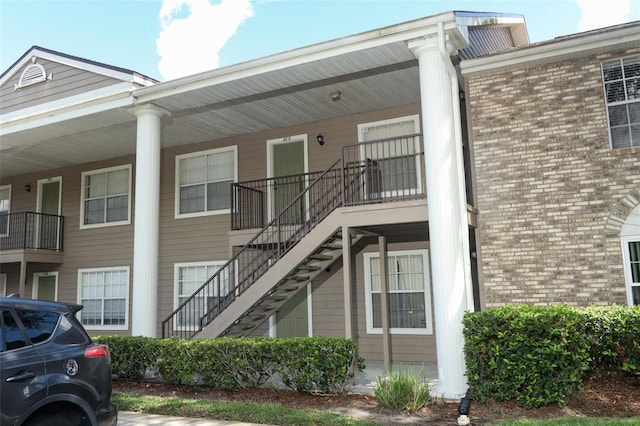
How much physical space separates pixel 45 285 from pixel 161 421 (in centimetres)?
1130

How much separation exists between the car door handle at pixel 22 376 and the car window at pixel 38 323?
0.29 metres

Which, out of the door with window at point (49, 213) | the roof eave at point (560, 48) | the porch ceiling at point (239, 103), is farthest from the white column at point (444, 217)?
the door with window at point (49, 213)

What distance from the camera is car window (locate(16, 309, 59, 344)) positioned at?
4.45 metres

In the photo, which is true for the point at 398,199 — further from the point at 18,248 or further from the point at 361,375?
the point at 18,248

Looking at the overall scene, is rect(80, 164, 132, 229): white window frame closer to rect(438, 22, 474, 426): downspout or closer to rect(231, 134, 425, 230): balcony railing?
rect(231, 134, 425, 230): balcony railing

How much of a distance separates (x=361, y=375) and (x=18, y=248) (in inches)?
429

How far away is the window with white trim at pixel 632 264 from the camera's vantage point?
8.05 metres

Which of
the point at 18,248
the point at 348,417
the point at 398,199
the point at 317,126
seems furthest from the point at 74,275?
the point at 348,417

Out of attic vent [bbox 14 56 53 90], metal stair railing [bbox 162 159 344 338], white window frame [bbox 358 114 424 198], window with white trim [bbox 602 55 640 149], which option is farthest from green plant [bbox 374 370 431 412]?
attic vent [bbox 14 56 53 90]

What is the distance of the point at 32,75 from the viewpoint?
41.7ft

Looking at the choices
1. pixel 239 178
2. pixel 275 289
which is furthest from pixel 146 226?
pixel 239 178

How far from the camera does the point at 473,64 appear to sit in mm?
9266

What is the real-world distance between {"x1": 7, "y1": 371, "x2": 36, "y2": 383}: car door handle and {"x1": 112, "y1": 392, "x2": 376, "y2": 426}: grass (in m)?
2.90

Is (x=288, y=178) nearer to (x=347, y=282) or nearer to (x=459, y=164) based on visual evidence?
(x=347, y=282)
